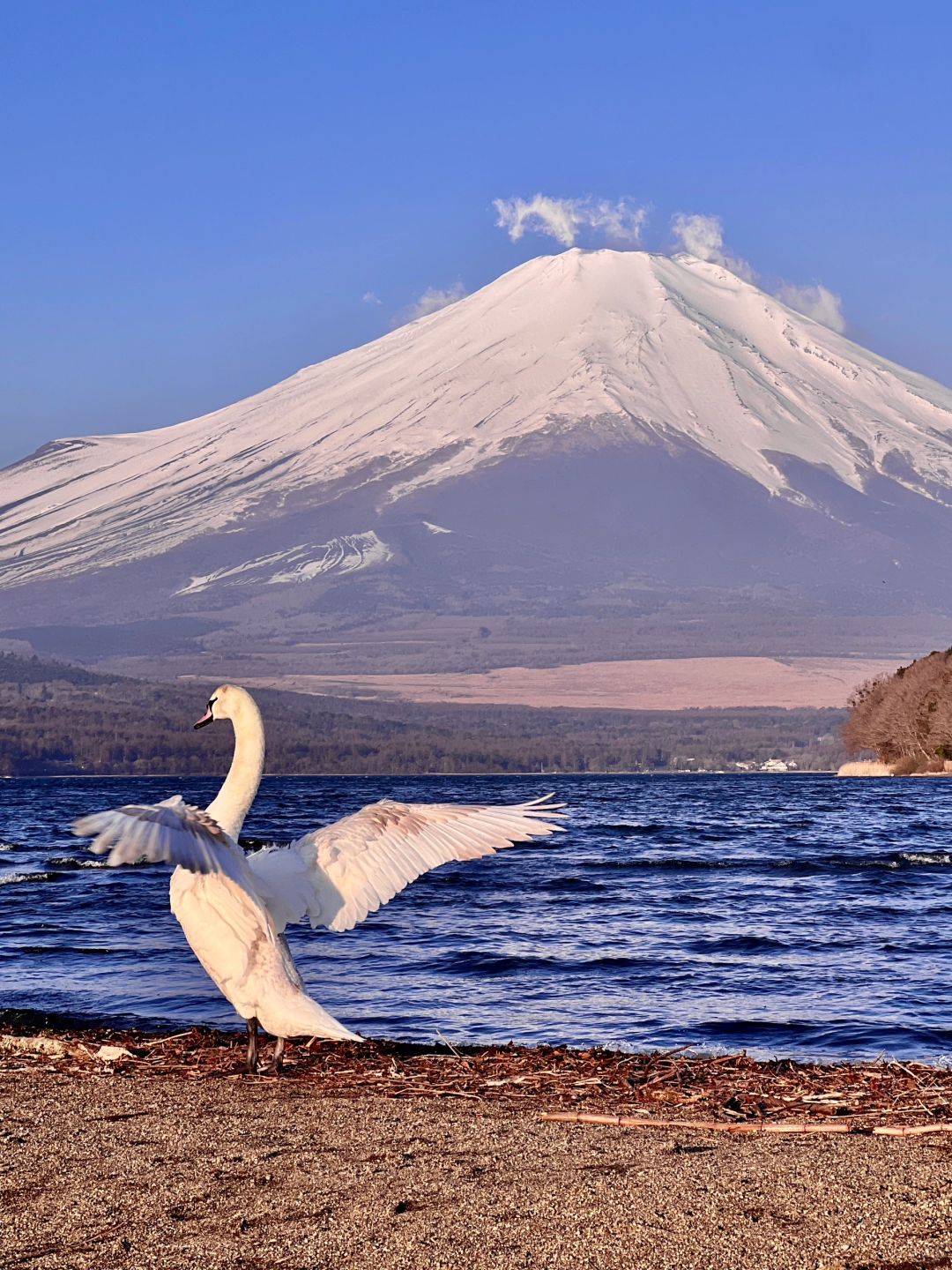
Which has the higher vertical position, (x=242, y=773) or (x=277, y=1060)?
(x=242, y=773)

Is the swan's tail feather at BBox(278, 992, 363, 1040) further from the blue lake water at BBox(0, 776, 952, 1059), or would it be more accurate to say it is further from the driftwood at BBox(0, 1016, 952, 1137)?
the blue lake water at BBox(0, 776, 952, 1059)

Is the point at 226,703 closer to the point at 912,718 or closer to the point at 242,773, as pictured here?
the point at 242,773

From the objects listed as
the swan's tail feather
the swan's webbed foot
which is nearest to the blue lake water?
the swan's webbed foot

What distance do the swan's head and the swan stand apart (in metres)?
0.54

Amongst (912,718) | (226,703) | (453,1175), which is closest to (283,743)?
(912,718)

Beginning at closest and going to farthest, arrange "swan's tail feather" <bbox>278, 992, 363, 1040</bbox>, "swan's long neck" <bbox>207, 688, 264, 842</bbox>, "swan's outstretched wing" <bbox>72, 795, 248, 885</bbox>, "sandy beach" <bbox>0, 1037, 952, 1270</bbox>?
1. "sandy beach" <bbox>0, 1037, 952, 1270</bbox>
2. "swan's outstretched wing" <bbox>72, 795, 248, 885</bbox>
3. "swan's tail feather" <bbox>278, 992, 363, 1040</bbox>
4. "swan's long neck" <bbox>207, 688, 264, 842</bbox>

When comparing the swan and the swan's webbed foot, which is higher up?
the swan

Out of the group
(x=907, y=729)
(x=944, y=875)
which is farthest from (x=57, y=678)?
(x=944, y=875)

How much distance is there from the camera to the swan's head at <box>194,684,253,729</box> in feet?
36.4

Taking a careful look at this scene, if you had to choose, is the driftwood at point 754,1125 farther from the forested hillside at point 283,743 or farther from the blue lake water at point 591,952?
the forested hillside at point 283,743

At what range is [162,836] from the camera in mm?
7898

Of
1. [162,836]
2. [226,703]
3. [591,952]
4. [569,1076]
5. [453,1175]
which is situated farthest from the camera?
[591,952]

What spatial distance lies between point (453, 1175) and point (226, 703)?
15.0ft

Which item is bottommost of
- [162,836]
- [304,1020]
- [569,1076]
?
[569,1076]
